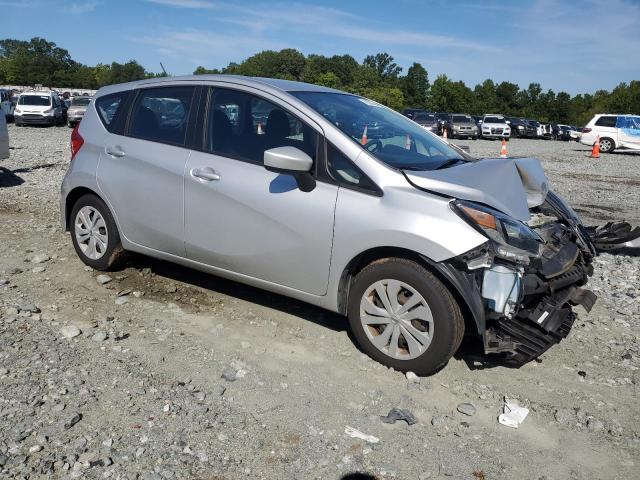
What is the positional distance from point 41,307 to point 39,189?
5981 mm

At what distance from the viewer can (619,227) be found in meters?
6.26

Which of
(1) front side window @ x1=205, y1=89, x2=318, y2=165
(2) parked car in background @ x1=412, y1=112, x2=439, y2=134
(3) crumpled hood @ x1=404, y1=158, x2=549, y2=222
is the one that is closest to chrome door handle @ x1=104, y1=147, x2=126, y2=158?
(1) front side window @ x1=205, y1=89, x2=318, y2=165

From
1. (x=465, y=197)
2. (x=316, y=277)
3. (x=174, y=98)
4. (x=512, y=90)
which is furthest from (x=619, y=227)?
(x=512, y=90)

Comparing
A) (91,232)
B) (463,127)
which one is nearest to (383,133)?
(91,232)

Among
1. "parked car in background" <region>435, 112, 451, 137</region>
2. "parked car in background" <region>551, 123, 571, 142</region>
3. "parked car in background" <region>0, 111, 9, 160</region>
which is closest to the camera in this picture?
"parked car in background" <region>0, 111, 9, 160</region>

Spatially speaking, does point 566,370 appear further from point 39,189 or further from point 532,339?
point 39,189

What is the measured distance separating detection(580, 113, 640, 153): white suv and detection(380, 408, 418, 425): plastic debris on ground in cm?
2716

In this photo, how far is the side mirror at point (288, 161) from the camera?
3.78 m

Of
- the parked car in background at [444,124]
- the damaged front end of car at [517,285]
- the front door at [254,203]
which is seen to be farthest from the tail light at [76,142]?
the parked car in background at [444,124]

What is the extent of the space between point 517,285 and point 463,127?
114 feet

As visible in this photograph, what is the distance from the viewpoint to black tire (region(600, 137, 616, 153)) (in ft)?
88.9

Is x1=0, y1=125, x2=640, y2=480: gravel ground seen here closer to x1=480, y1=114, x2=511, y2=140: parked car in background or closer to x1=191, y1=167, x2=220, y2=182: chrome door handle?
x1=191, y1=167, x2=220, y2=182: chrome door handle

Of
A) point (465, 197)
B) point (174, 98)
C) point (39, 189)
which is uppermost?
point (174, 98)

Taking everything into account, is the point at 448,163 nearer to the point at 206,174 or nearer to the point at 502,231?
the point at 502,231
